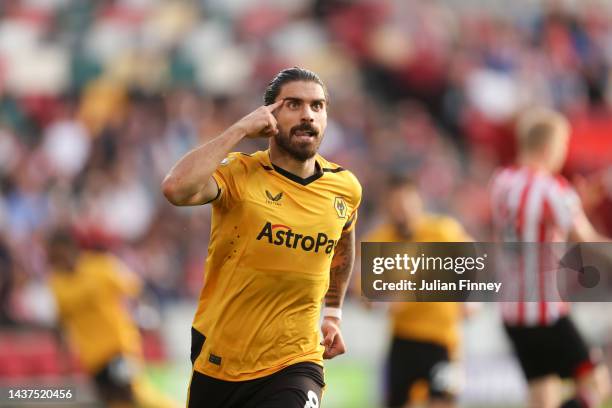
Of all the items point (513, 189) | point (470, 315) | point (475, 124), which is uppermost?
point (475, 124)

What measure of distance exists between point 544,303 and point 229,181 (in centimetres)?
343

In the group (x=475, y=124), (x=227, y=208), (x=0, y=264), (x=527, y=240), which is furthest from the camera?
(x=475, y=124)

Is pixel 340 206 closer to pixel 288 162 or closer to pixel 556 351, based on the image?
pixel 288 162

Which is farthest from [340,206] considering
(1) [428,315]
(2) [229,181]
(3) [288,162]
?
(1) [428,315]

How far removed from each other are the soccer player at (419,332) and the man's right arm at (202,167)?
448 centimetres

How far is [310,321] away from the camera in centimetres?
499

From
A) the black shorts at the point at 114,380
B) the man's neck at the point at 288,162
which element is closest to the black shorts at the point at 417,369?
the black shorts at the point at 114,380

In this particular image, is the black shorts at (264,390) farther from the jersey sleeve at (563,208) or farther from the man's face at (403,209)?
the man's face at (403,209)

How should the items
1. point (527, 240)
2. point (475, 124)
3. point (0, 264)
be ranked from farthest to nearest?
point (475, 124) < point (0, 264) < point (527, 240)

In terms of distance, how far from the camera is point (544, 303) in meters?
7.52

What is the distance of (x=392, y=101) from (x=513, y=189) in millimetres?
6689

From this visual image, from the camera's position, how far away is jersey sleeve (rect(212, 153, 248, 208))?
4.76 meters

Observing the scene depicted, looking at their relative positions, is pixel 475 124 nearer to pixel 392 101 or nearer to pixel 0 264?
pixel 392 101

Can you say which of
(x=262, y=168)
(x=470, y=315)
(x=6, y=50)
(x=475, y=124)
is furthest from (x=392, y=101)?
(x=262, y=168)
